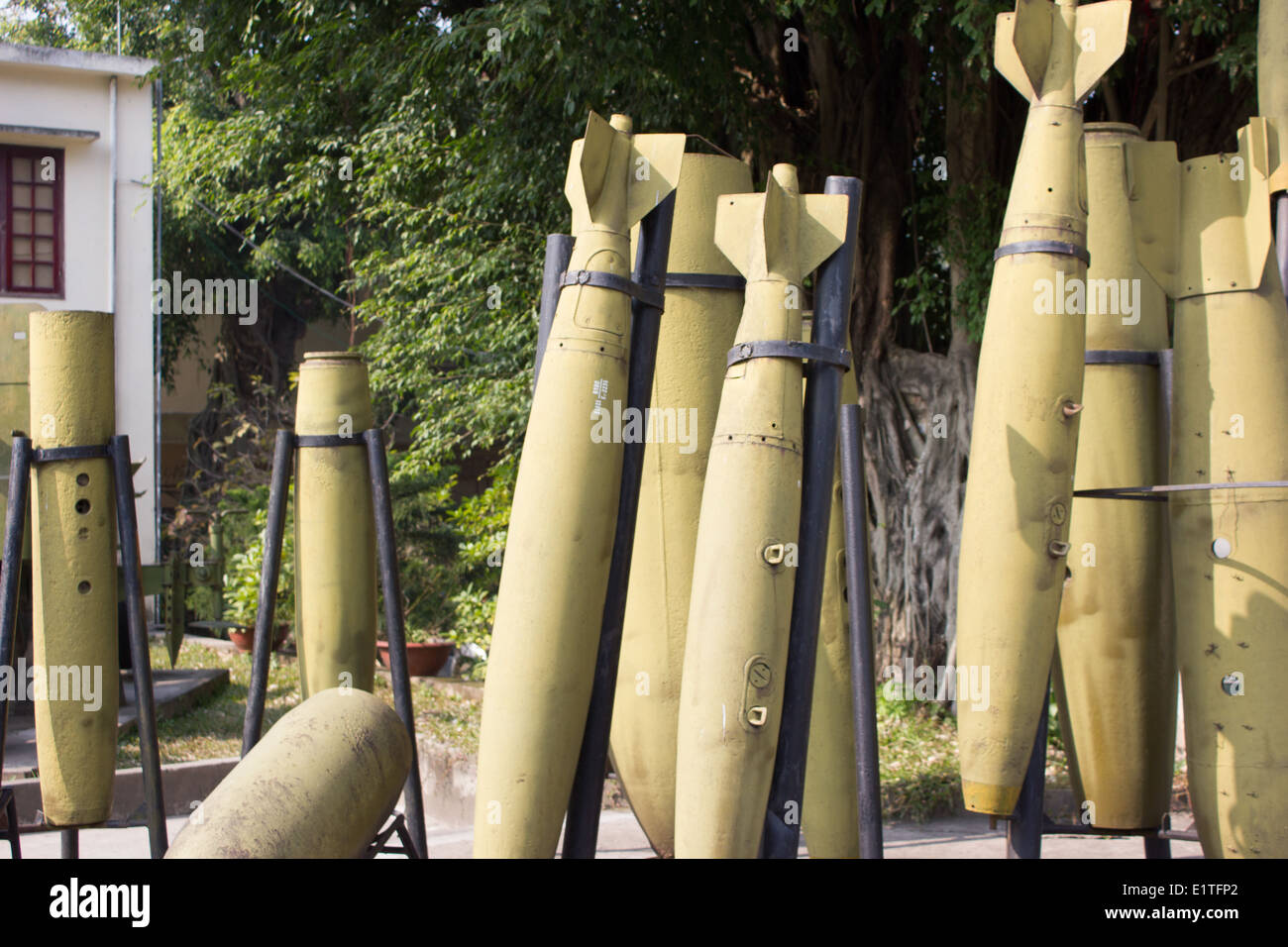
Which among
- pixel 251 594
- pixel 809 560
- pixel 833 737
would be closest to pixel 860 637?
pixel 833 737

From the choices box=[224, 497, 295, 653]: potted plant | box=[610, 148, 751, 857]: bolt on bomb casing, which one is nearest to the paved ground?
box=[610, 148, 751, 857]: bolt on bomb casing

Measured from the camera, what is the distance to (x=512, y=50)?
6324 mm

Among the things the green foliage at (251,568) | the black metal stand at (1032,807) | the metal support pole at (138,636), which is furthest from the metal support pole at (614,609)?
the green foliage at (251,568)

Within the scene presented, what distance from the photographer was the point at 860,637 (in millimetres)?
2746

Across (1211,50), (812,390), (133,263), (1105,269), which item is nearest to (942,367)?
(1211,50)

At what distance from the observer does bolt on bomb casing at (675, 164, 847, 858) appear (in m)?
2.27

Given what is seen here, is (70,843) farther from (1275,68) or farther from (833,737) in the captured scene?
(1275,68)

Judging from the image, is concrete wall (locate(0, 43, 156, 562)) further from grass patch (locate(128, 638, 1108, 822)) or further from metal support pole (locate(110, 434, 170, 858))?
metal support pole (locate(110, 434, 170, 858))

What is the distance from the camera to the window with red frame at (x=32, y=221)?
37.1 ft

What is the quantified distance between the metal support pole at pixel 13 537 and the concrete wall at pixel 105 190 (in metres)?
8.65

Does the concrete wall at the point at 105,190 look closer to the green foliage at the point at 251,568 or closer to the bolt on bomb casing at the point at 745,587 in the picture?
the green foliage at the point at 251,568

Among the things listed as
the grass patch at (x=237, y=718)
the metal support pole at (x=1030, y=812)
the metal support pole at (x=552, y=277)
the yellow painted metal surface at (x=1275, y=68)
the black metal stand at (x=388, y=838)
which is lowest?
the grass patch at (x=237, y=718)

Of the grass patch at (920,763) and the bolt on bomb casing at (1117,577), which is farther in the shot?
the grass patch at (920,763)
